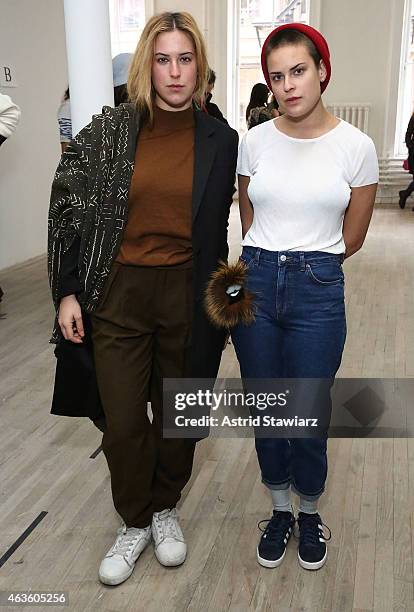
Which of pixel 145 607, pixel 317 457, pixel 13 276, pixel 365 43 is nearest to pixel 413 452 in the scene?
pixel 317 457

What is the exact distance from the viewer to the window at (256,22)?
9219 mm

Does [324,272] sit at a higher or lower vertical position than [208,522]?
higher

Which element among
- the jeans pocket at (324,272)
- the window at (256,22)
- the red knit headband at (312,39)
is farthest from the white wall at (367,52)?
the jeans pocket at (324,272)

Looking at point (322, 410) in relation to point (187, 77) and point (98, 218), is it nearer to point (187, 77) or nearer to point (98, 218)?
point (98, 218)

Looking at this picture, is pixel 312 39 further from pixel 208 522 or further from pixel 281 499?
pixel 208 522

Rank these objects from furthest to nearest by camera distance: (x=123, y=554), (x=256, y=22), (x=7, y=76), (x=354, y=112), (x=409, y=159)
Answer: (x=256, y=22) → (x=354, y=112) → (x=409, y=159) → (x=7, y=76) → (x=123, y=554)

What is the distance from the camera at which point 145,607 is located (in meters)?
1.80

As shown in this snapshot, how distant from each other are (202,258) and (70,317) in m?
0.39

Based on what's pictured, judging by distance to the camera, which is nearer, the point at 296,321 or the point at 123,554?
the point at 296,321

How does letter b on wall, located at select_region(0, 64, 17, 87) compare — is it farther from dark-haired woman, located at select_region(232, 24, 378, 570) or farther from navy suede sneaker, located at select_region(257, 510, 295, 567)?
navy suede sneaker, located at select_region(257, 510, 295, 567)

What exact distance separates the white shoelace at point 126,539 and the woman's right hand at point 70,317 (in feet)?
2.04

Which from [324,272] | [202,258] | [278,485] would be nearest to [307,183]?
[324,272]

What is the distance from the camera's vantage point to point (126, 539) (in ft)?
6.48

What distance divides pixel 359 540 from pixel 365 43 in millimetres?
8027
